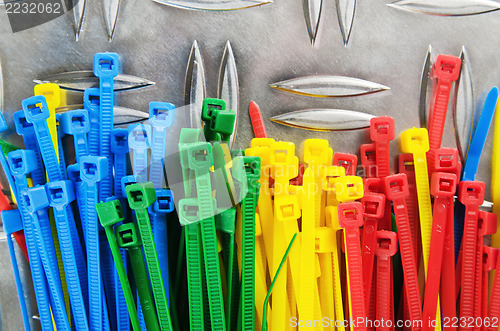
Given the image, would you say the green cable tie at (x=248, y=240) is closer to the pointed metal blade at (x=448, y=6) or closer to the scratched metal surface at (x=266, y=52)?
the scratched metal surface at (x=266, y=52)

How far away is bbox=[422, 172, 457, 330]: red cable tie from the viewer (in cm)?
104

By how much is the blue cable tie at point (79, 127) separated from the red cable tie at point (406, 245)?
0.73 m

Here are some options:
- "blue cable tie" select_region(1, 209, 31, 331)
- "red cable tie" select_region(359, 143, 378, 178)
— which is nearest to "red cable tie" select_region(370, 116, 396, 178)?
"red cable tie" select_region(359, 143, 378, 178)

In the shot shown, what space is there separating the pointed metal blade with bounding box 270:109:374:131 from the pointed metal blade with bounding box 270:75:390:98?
0.05 metres

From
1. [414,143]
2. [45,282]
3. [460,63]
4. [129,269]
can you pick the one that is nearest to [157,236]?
[129,269]

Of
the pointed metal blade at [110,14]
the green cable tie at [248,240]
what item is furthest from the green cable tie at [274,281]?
the pointed metal blade at [110,14]

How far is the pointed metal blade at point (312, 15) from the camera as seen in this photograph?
43.9 inches

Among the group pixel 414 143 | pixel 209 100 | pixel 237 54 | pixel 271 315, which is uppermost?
pixel 237 54

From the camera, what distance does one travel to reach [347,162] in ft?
3.55

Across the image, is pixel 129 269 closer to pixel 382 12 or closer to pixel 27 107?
pixel 27 107

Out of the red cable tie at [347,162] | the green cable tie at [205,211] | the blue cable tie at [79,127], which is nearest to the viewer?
the green cable tie at [205,211]

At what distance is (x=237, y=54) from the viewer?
111 centimetres

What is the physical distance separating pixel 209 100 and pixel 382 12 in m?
0.55

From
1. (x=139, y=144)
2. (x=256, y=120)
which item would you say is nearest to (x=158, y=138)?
(x=139, y=144)
